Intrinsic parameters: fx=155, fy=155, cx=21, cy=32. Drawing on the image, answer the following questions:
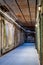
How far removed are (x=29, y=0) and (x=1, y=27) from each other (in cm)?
391

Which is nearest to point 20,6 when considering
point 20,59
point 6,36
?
point 20,59

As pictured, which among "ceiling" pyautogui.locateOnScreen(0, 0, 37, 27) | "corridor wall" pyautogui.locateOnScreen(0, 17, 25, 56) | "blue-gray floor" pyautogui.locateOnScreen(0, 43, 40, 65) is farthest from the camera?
"corridor wall" pyautogui.locateOnScreen(0, 17, 25, 56)

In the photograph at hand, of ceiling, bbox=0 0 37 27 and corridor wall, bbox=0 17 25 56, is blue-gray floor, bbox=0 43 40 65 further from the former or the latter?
ceiling, bbox=0 0 37 27

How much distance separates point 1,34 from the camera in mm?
10578

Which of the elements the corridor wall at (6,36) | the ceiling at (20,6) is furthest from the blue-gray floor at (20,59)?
the ceiling at (20,6)

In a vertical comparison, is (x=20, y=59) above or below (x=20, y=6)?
below

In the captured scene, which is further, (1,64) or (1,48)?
(1,48)

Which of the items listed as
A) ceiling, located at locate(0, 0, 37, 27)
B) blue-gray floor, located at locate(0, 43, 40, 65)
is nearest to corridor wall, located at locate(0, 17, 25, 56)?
blue-gray floor, located at locate(0, 43, 40, 65)

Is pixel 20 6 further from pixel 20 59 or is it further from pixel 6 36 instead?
pixel 6 36

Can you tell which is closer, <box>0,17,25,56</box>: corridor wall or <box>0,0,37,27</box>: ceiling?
<box>0,0,37,27</box>: ceiling

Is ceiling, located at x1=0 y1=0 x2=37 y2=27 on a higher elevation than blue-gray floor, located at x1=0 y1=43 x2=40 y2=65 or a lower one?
higher

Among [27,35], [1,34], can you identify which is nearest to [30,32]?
[27,35]

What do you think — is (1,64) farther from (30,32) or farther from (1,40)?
(30,32)

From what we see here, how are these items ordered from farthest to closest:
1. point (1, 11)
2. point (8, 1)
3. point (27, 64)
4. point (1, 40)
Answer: point (1, 40), point (1, 11), point (8, 1), point (27, 64)
